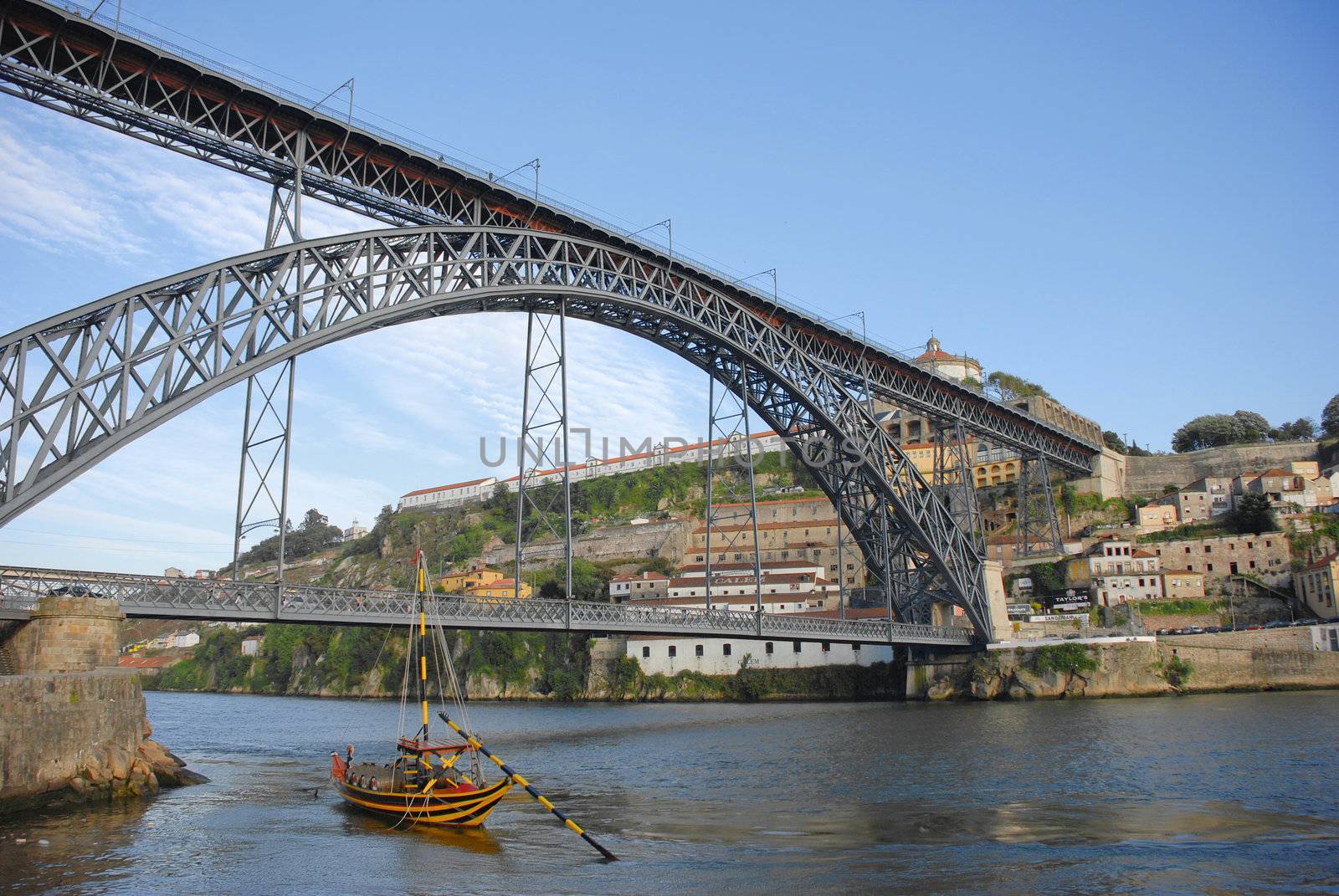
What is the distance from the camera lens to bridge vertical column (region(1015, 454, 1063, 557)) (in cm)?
6894

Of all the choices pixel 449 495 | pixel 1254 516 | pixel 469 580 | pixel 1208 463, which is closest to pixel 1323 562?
pixel 1254 516

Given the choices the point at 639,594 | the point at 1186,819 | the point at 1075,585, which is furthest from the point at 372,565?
the point at 1186,819

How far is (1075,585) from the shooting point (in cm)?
6538

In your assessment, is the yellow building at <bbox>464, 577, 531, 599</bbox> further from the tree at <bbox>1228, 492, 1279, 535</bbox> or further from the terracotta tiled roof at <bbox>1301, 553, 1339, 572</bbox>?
the terracotta tiled roof at <bbox>1301, 553, 1339, 572</bbox>

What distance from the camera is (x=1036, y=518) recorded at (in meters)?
73.8

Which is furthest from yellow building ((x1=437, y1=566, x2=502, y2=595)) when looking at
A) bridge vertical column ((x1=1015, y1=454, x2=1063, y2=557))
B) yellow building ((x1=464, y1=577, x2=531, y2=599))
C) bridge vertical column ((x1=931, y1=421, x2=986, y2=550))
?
bridge vertical column ((x1=1015, y1=454, x2=1063, y2=557))

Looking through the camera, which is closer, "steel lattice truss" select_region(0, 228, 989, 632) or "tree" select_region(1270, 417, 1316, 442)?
"steel lattice truss" select_region(0, 228, 989, 632)

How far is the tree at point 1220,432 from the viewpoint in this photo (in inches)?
3792

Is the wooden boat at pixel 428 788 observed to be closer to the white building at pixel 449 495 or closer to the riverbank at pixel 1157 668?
the riverbank at pixel 1157 668

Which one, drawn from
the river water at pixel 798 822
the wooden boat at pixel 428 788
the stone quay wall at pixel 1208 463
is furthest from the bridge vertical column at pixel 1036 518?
the wooden boat at pixel 428 788

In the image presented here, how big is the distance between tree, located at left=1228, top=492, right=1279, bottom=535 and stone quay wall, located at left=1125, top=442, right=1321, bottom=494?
38.2 ft

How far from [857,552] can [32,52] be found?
232ft

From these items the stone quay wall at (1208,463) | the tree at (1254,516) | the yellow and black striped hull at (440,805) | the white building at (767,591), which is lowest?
the yellow and black striped hull at (440,805)

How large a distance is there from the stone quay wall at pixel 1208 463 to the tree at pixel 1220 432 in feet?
48.1
